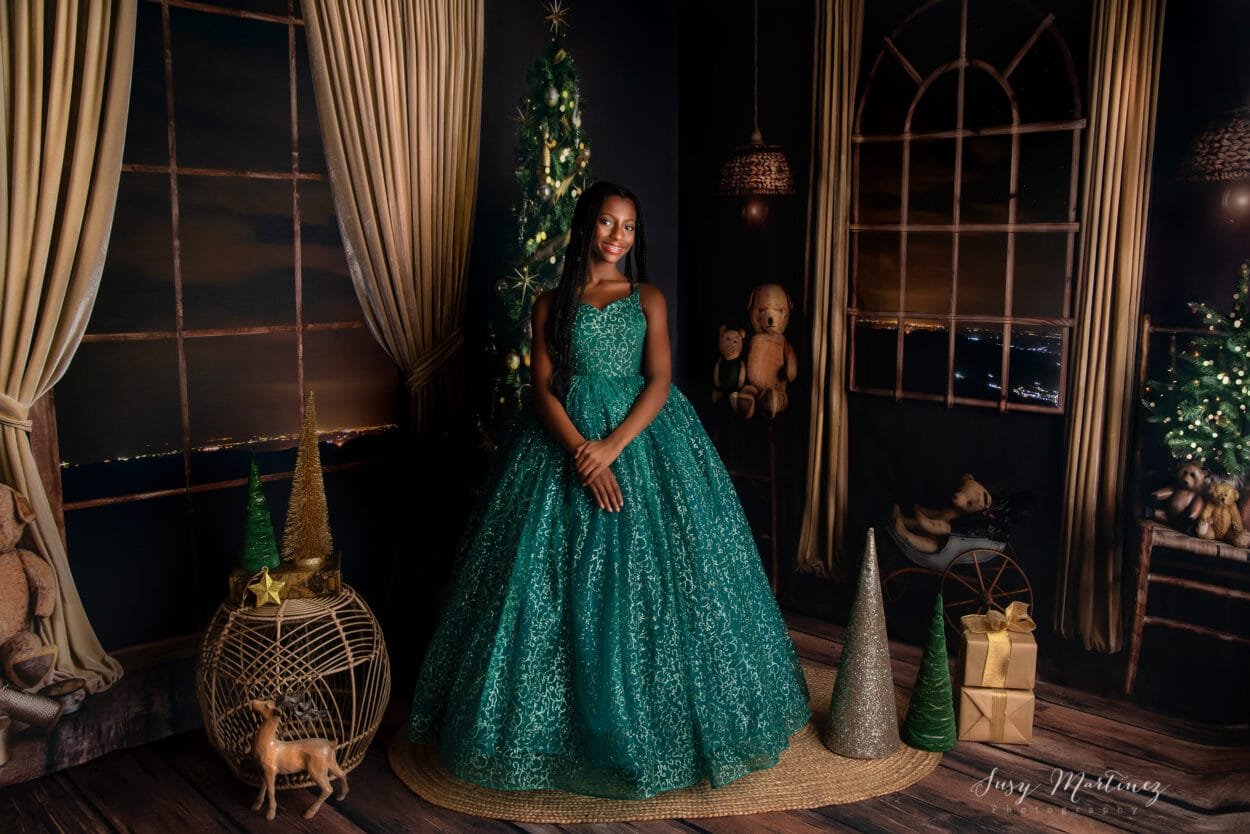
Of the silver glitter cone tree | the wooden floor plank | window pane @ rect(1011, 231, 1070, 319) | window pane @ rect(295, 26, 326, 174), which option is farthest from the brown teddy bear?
window pane @ rect(1011, 231, 1070, 319)

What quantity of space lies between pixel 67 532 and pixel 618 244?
203cm

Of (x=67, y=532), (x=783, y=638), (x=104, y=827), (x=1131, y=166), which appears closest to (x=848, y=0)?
(x=1131, y=166)

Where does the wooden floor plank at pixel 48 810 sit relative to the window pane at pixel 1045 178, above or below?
below

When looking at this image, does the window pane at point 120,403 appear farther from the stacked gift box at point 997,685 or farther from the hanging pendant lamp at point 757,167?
the stacked gift box at point 997,685

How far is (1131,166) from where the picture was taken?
367 cm

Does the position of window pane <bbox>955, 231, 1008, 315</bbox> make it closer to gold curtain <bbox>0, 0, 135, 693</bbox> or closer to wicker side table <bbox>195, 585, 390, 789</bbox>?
wicker side table <bbox>195, 585, 390, 789</bbox>

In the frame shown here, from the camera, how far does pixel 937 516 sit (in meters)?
4.36

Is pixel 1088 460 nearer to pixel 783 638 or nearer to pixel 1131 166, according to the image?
pixel 1131 166

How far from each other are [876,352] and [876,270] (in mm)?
345

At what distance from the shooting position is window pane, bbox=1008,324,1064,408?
3973mm

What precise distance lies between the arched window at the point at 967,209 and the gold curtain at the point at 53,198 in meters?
2.84

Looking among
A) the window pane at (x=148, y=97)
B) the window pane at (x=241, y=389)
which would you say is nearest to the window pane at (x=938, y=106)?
the window pane at (x=241, y=389)

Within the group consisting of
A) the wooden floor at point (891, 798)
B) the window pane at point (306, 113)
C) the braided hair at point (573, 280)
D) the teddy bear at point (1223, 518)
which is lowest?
the wooden floor at point (891, 798)

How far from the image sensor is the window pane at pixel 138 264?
3441mm
